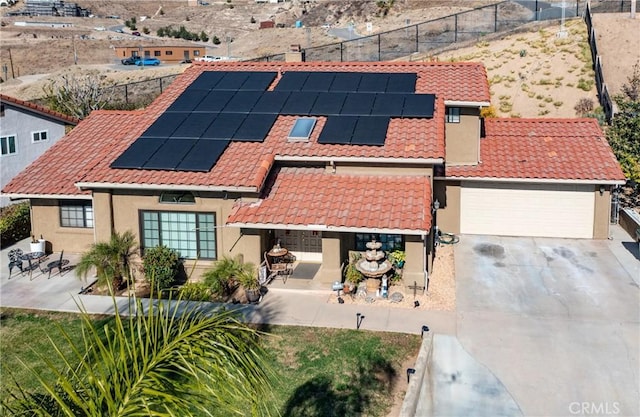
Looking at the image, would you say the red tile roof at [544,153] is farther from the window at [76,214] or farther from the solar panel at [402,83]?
the window at [76,214]

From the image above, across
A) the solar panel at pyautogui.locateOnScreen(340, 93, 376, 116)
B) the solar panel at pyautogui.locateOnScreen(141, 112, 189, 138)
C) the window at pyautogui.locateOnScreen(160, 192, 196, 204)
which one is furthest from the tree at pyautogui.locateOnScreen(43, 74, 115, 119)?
the window at pyautogui.locateOnScreen(160, 192, 196, 204)

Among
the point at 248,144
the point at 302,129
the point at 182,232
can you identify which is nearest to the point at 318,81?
the point at 302,129

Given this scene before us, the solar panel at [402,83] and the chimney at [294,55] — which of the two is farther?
the chimney at [294,55]

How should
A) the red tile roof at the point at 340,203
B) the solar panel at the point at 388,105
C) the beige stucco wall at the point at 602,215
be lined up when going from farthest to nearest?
the beige stucco wall at the point at 602,215 → the solar panel at the point at 388,105 → the red tile roof at the point at 340,203

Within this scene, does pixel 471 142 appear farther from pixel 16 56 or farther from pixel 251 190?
pixel 16 56

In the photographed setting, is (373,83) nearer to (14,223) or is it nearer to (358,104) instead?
(358,104)

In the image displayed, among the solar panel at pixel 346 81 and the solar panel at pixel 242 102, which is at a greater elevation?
the solar panel at pixel 346 81

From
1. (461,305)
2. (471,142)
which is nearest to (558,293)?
(461,305)

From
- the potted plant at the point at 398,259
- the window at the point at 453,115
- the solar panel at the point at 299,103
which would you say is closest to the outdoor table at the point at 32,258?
the solar panel at the point at 299,103
